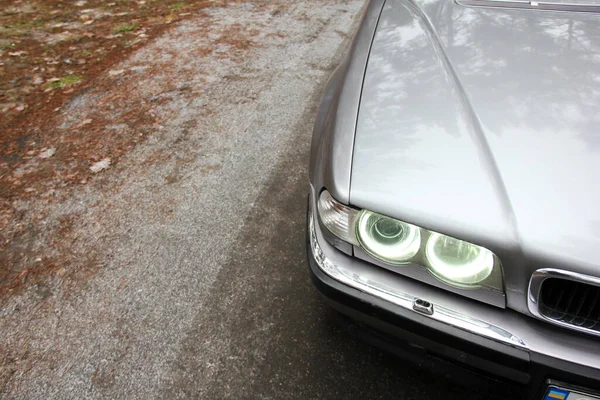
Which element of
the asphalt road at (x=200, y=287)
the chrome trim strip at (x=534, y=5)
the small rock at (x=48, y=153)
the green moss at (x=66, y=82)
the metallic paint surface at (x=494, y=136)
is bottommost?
the asphalt road at (x=200, y=287)

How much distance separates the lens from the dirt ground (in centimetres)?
235

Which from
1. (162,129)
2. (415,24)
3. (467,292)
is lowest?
(162,129)

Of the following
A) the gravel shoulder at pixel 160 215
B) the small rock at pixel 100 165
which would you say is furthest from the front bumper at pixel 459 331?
the small rock at pixel 100 165

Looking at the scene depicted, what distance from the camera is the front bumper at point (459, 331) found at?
114cm

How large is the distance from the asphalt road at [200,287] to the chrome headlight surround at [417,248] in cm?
34

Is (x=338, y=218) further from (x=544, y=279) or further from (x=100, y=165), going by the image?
(x=100, y=165)

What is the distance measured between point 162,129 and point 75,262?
4.05 ft

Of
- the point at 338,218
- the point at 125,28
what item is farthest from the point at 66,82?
the point at 338,218

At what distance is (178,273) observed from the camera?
7.02ft

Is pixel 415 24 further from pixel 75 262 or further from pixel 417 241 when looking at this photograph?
pixel 75 262

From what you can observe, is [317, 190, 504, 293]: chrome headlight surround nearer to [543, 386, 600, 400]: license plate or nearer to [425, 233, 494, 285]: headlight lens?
[425, 233, 494, 285]: headlight lens

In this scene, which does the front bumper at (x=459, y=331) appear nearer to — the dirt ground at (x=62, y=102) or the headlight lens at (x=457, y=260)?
the headlight lens at (x=457, y=260)

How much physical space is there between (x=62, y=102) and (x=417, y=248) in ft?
10.5

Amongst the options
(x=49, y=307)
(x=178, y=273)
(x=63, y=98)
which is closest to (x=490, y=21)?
(x=178, y=273)
